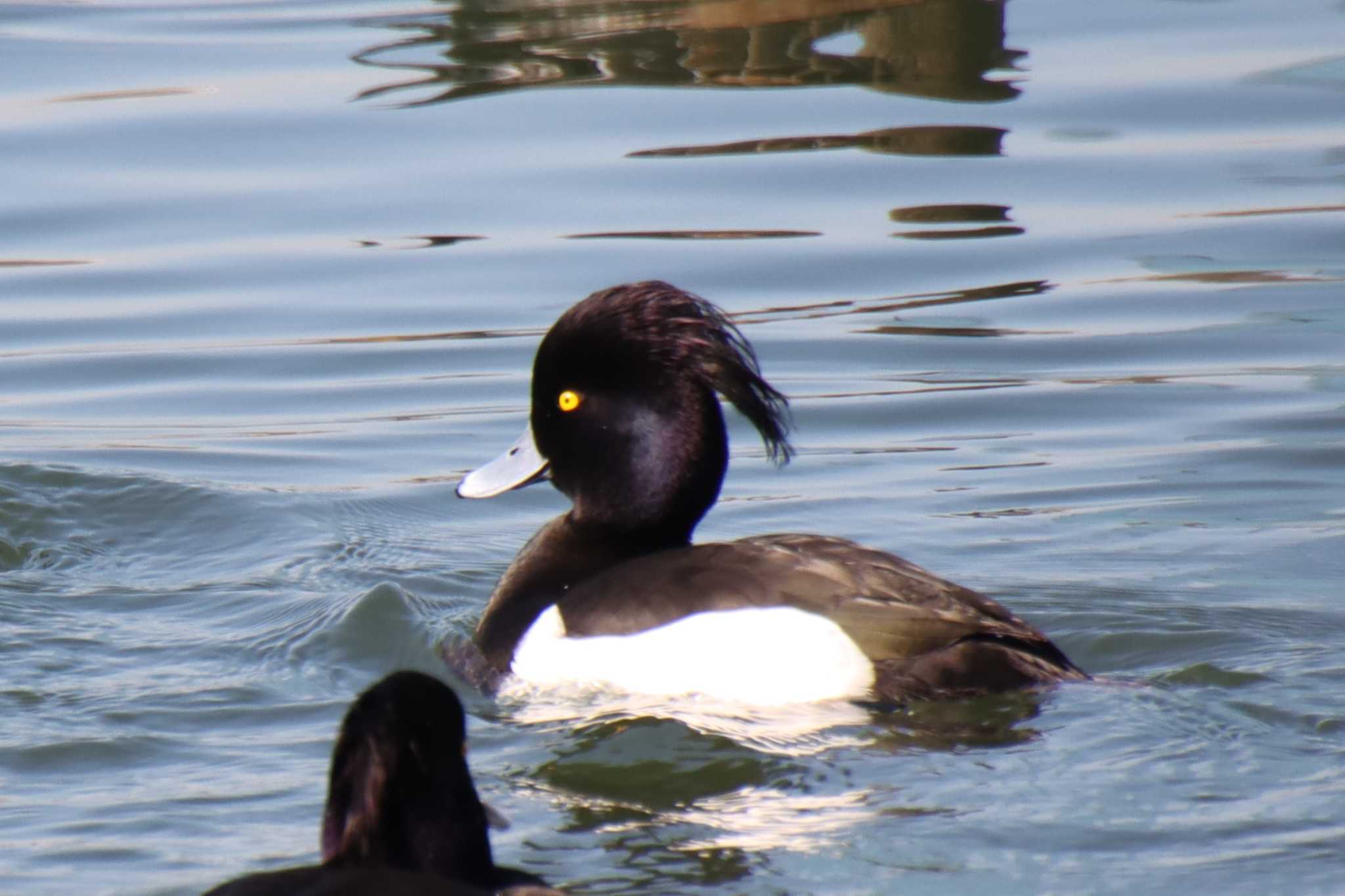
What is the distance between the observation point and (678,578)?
4914mm

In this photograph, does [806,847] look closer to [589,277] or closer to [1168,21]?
[589,277]

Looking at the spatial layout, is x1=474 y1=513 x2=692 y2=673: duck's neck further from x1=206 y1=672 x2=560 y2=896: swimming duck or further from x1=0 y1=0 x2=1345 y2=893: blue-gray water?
x1=206 y1=672 x2=560 y2=896: swimming duck

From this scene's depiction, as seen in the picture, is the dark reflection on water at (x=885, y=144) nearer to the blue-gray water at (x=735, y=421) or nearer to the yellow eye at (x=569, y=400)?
the blue-gray water at (x=735, y=421)

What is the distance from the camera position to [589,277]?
359 inches

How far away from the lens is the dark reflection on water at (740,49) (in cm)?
1144

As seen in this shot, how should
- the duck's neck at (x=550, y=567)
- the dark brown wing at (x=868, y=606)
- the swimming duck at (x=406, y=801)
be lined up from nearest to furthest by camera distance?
the swimming duck at (x=406, y=801) → the dark brown wing at (x=868, y=606) → the duck's neck at (x=550, y=567)

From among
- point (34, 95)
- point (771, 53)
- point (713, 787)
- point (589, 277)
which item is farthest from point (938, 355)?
point (34, 95)

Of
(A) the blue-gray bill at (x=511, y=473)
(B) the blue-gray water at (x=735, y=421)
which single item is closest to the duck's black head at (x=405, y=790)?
(B) the blue-gray water at (x=735, y=421)

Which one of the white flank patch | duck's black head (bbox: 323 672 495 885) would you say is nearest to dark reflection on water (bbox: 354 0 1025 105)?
the white flank patch

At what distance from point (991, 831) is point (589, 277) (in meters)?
5.44

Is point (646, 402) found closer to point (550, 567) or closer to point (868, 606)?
point (550, 567)

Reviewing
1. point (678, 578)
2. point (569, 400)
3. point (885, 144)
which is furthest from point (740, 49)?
point (678, 578)

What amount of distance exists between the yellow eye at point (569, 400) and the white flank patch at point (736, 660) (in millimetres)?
718

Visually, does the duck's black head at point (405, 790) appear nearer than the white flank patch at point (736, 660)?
Yes
